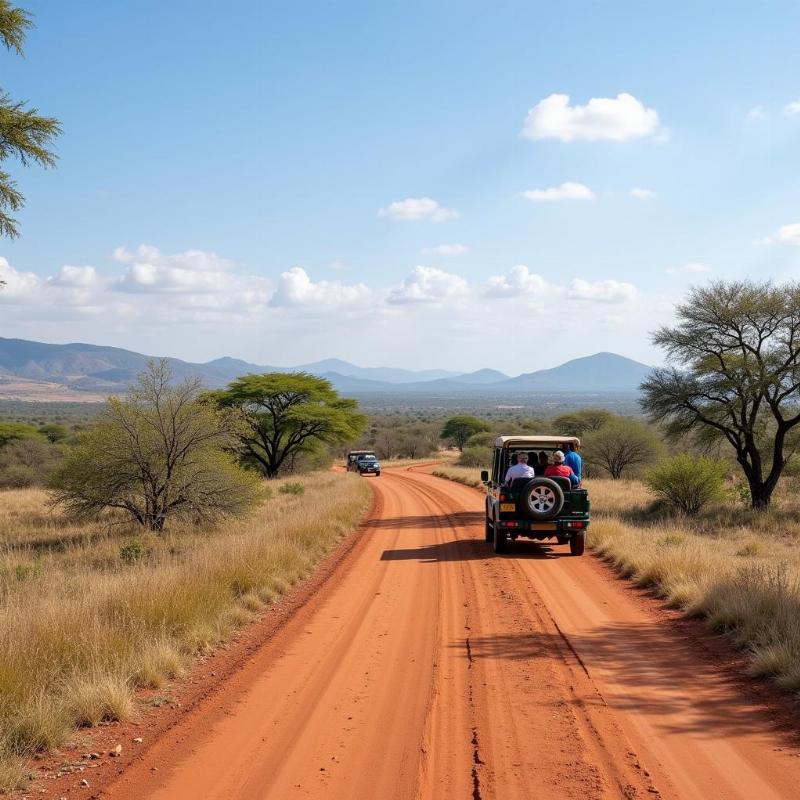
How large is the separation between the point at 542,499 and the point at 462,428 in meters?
76.0

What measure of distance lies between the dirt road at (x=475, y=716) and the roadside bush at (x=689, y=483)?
17455 mm

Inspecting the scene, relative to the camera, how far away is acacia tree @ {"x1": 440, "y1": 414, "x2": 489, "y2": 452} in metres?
88.3

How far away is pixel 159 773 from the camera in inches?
200

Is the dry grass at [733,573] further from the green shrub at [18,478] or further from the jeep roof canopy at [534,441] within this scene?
the green shrub at [18,478]

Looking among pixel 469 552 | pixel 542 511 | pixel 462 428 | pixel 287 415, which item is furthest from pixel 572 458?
pixel 462 428

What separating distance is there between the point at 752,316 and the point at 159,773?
88.3ft

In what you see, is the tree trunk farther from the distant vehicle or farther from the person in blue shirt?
the distant vehicle

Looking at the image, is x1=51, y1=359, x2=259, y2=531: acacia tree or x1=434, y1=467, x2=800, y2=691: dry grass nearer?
x1=434, y1=467, x2=800, y2=691: dry grass

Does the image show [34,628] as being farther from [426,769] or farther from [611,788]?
[611,788]

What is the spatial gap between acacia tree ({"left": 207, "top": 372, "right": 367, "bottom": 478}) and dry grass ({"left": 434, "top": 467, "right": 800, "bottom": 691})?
84.1ft

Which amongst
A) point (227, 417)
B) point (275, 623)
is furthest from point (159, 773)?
point (227, 417)

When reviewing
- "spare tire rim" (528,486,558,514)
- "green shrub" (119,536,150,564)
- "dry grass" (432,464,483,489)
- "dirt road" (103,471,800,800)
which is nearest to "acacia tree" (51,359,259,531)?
"green shrub" (119,536,150,564)

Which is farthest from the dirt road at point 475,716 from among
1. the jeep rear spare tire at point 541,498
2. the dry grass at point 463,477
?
the dry grass at point 463,477

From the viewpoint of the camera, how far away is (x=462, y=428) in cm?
9025
